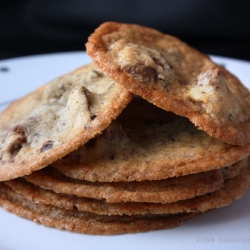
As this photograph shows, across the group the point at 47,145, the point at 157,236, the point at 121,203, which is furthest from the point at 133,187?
the point at 47,145

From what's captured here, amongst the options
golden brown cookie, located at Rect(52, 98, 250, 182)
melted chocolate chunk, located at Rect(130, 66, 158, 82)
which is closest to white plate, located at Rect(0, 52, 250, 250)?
golden brown cookie, located at Rect(52, 98, 250, 182)

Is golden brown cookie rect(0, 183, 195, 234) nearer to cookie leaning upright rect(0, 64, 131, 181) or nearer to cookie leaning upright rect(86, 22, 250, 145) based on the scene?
cookie leaning upright rect(0, 64, 131, 181)

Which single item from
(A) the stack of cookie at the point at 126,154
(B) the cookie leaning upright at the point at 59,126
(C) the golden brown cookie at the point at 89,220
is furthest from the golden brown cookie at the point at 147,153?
(C) the golden brown cookie at the point at 89,220

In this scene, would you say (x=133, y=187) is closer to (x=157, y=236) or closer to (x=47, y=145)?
(x=157, y=236)

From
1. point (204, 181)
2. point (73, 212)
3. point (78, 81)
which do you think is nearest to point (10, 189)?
point (73, 212)

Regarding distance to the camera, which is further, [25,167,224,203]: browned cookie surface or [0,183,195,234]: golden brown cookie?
[0,183,195,234]: golden brown cookie

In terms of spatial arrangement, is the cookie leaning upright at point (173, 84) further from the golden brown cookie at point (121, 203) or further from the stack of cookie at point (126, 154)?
the golden brown cookie at point (121, 203)
